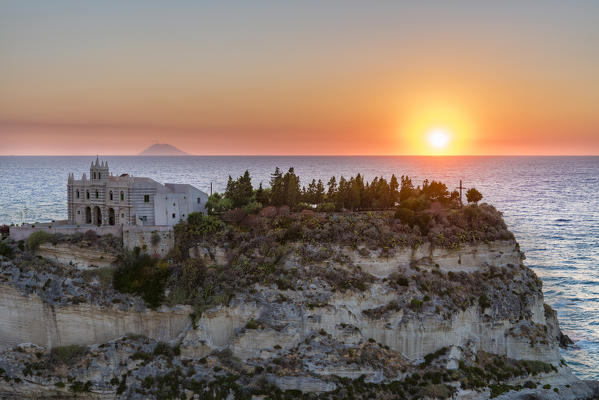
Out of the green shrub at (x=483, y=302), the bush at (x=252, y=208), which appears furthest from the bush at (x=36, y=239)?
the green shrub at (x=483, y=302)

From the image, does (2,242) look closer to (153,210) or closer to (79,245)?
(79,245)

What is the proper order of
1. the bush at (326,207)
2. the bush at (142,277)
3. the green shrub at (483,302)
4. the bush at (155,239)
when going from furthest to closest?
the bush at (326,207), the bush at (155,239), the green shrub at (483,302), the bush at (142,277)

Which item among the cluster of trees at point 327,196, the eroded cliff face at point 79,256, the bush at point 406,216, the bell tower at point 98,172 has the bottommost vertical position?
the eroded cliff face at point 79,256

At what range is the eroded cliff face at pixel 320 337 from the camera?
40906 mm

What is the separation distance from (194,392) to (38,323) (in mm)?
17651

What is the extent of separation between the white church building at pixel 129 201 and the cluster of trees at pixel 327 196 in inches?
154

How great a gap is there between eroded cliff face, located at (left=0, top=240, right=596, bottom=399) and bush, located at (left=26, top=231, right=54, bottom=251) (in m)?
4.93

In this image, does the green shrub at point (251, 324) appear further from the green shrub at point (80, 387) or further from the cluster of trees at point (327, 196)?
the cluster of trees at point (327, 196)

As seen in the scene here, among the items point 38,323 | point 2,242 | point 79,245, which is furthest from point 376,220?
point 2,242

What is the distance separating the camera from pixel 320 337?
4278 cm

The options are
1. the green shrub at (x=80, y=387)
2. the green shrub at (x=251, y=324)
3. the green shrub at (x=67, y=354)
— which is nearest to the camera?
the green shrub at (x=80, y=387)

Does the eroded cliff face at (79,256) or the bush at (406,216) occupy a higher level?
the bush at (406,216)

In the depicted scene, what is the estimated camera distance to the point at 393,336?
44156 mm

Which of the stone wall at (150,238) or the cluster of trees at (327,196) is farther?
the cluster of trees at (327,196)
